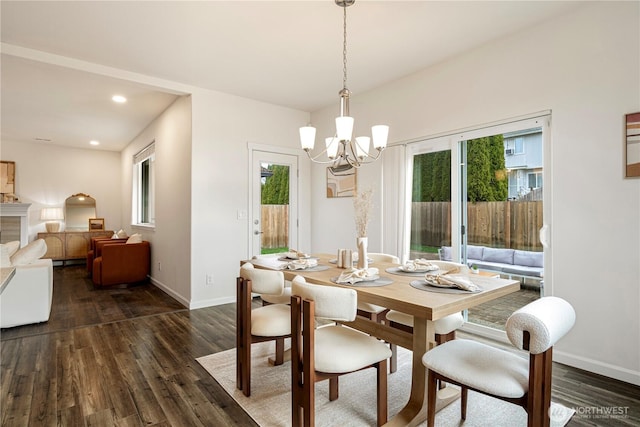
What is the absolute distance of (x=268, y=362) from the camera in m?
2.64

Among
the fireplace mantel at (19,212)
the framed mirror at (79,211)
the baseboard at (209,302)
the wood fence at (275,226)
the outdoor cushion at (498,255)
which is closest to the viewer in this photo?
the outdoor cushion at (498,255)

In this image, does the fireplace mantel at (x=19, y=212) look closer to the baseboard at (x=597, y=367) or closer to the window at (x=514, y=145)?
the window at (x=514, y=145)

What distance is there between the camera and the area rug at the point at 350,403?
6.20 ft

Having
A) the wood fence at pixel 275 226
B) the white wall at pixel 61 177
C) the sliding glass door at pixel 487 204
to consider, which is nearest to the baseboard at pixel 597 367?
the sliding glass door at pixel 487 204

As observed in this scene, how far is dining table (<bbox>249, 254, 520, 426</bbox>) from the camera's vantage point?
1.58 meters

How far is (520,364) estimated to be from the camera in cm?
149

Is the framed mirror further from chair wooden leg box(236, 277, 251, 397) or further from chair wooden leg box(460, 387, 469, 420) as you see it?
chair wooden leg box(460, 387, 469, 420)

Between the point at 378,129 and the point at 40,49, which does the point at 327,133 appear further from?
the point at 40,49

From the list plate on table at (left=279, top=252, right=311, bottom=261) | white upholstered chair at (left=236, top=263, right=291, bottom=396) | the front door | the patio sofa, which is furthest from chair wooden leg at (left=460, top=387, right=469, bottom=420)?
the front door

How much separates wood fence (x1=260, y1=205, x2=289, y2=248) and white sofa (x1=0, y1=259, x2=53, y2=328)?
8.18ft

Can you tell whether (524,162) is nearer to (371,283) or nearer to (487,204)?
(487,204)

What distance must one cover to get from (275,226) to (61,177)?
19.8 feet

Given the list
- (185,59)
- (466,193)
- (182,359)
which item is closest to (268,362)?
(182,359)

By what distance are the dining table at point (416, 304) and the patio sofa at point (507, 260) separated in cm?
118
